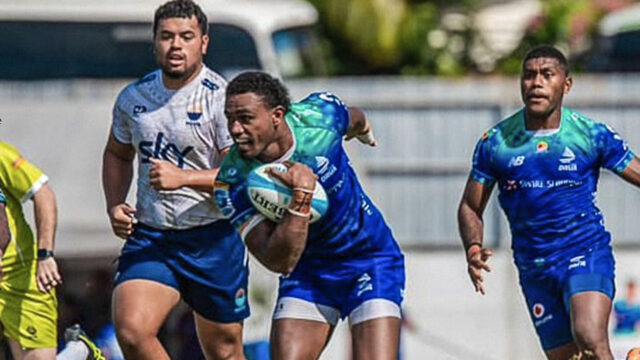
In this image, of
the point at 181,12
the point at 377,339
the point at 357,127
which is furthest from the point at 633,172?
the point at 181,12

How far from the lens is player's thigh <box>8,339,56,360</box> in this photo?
397 inches

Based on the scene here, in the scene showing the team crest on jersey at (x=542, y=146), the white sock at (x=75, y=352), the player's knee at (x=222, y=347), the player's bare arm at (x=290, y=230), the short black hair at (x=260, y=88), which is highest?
the short black hair at (x=260, y=88)

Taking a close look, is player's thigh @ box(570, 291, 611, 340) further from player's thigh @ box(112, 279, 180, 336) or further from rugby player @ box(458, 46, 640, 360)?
player's thigh @ box(112, 279, 180, 336)

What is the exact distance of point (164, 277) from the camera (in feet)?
31.7

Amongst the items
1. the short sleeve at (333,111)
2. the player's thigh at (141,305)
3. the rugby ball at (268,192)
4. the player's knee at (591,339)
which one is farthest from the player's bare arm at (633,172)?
the player's thigh at (141,305)

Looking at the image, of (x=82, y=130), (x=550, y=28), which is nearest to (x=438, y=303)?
(x=82, y=130)

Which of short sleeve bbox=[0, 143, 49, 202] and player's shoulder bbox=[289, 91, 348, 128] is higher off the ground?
player's shoulder bbox=[289, 91, 348, 128]

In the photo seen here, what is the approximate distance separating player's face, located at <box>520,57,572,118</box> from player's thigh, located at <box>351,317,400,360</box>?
1640 mm

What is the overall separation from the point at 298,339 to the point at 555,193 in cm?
182

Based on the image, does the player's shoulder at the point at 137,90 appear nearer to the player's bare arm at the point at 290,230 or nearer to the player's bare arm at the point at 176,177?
the player's bare arm at the point at 176,177

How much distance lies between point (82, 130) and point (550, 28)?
27.8ft

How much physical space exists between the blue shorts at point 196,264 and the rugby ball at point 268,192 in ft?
3.71

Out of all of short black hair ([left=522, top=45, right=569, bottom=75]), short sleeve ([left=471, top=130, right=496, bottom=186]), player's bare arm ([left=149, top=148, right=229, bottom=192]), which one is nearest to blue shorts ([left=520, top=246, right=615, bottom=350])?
short sleeve ([left=471, top=130, right=496, bottom=186])

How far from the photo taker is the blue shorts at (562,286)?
10000 millimetres
